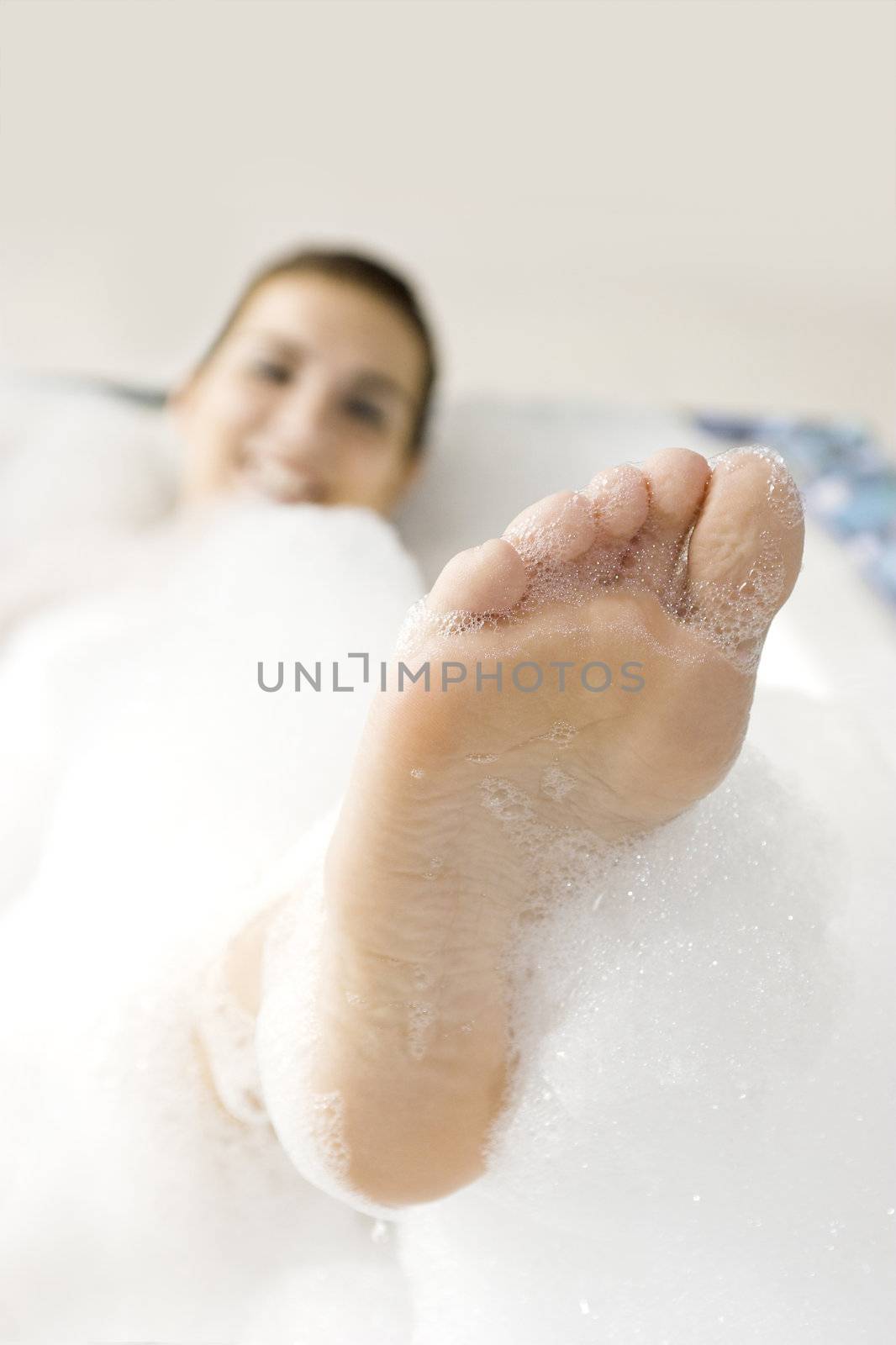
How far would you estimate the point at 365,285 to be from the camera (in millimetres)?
1176

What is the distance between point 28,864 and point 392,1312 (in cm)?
36

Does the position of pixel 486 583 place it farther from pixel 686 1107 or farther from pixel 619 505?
pixel 686 1107

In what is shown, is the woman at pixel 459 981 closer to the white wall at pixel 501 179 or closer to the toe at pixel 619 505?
the toe at pixel 619 505

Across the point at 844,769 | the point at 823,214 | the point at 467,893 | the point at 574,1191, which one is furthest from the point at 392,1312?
the point at 823,214

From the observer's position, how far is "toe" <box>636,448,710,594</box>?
0.45 m

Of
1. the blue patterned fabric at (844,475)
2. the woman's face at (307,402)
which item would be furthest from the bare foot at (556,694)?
the blue patterned fabric at (844,475)

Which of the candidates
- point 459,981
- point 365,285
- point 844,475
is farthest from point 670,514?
point 844,475

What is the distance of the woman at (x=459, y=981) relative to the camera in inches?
17.6

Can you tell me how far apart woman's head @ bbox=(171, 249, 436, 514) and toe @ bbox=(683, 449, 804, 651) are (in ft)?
1.92

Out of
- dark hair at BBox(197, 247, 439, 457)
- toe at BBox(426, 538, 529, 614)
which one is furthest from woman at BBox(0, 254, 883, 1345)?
dark hair at BBox(197, 247, 439, 457)

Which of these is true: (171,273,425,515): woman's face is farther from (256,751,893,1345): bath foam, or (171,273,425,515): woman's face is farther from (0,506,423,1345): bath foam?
(256,751,893,1345): bath foam

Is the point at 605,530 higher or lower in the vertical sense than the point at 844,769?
higher

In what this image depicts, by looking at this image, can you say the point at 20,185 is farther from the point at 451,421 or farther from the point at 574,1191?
the point at 574,1191

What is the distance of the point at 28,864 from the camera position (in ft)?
2.46
